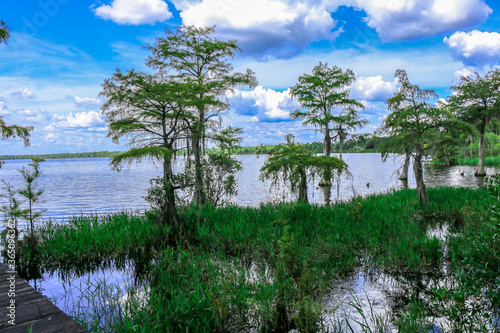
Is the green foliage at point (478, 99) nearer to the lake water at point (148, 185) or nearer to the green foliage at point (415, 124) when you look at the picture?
the lake water at point (148, 185)

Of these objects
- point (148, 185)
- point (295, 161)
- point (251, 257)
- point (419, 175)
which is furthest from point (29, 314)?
point (148, 185)

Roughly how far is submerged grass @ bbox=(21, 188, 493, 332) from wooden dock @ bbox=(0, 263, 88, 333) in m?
0.86

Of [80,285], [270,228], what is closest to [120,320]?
[80,285]

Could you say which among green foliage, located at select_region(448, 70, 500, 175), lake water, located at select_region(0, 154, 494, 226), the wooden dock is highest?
green foliage, located at select_region(448, 70, 500, 175)

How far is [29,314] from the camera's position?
4582 millimetres

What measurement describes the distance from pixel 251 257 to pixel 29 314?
5.58 meters

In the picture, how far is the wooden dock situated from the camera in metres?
4.16

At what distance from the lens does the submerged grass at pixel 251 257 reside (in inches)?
206

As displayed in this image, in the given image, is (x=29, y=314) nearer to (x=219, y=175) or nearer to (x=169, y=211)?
(x=169, y=211)

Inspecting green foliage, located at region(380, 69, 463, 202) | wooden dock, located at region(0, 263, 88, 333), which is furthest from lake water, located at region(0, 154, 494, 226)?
wooden dock, located at region(0, 263, 88, 333)

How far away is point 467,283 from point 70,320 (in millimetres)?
6022

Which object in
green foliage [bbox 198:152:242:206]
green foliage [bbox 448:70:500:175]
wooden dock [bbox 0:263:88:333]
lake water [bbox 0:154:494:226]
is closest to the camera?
wooden dock [bbox 0:263:88:333]

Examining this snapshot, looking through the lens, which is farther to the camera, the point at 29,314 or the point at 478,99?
the point at 478,99

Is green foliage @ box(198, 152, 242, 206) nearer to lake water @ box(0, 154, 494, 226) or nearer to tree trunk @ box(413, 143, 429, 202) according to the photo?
lake water @ box(0, 154, 494, 226)
